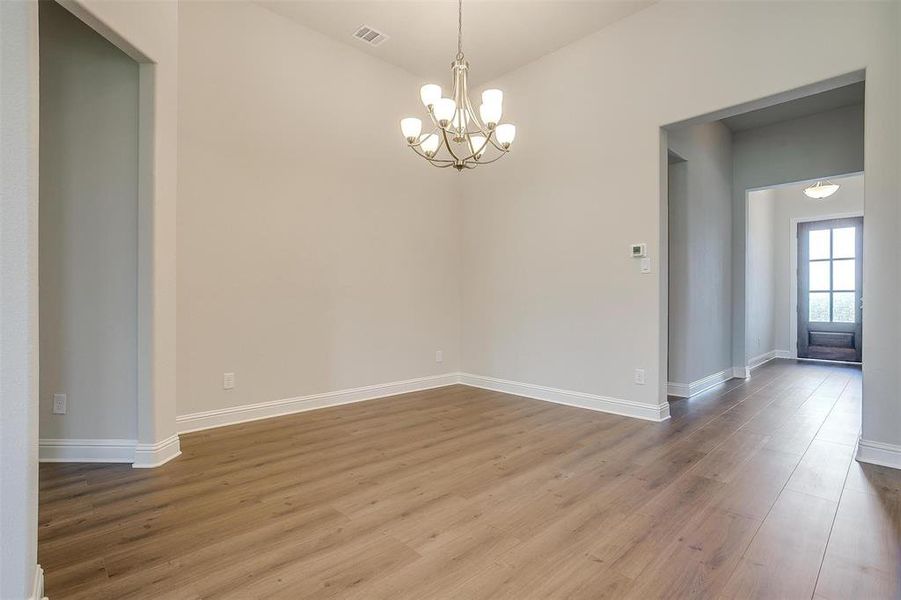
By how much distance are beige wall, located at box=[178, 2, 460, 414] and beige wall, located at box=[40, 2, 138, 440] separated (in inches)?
19.8

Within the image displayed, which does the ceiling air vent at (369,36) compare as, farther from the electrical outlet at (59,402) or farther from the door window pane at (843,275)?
the door window pane at (843,275)

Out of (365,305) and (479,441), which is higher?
(365,305)

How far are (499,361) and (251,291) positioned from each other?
269 centimetres

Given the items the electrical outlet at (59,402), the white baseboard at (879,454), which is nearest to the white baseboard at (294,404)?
the electrical outlet at (59,402)

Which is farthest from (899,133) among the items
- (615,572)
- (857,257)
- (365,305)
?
(857,257)

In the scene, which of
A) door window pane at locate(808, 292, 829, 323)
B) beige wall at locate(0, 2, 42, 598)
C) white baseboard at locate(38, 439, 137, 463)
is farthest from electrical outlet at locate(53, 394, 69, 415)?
door window pane at locate(808, 292, 829, 323)

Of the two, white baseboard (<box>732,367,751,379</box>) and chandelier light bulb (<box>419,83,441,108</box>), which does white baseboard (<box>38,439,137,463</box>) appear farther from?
white baseboard (<box>732,367,751,379</box>)

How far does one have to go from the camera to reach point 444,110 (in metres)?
2.78

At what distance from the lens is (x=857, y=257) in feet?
22.9

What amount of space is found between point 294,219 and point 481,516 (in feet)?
9.74

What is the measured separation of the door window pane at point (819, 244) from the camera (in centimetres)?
731

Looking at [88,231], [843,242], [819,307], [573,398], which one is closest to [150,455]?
[88,231]

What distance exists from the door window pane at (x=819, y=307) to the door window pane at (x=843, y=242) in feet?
2.29

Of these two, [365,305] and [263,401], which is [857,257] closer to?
[365,305]
